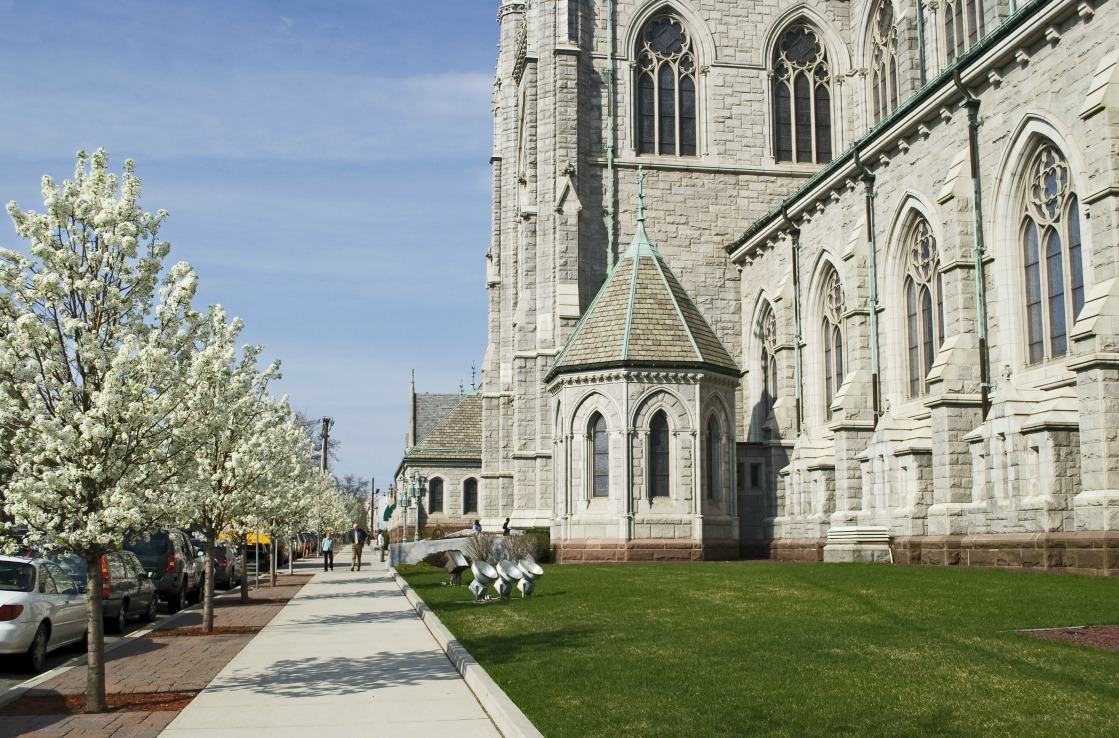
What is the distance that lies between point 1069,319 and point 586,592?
10.4m

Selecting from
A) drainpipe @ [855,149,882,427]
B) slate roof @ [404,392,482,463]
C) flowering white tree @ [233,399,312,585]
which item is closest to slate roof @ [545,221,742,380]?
drainpipe @ [855,149,882,427]

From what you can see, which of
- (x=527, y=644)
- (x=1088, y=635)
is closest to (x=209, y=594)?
(x=527, y=644)

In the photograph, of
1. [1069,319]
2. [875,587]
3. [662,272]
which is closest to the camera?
[875,587]

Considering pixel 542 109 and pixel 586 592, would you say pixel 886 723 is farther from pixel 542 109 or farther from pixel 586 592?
pixel 542 109

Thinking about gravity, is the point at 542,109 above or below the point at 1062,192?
above

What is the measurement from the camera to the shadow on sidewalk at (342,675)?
1145 cm

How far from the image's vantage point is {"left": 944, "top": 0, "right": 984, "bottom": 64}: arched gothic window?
3161cm

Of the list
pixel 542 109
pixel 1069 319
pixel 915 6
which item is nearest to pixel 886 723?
pixel 1069 319

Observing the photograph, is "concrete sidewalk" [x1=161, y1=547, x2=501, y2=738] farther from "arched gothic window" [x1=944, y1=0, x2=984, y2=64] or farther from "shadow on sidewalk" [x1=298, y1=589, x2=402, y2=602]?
"arched gothic window" [x1=944, y1=0, x2=984, y2=64]

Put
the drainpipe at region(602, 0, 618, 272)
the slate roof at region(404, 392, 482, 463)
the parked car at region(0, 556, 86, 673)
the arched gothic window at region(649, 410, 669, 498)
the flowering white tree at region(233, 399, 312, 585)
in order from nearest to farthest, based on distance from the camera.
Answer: the parked car at region(0, 556, 86, 673), the flowering white tree at region(233, 399, 312, 585), the arched gothic window at region(649, 410, 669, 498), the drainpipe at region(602, 0, 618, 272), the slate roof at region(404, 392, 482, 463)

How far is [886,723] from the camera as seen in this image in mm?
7902

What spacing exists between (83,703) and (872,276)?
23.2 meters

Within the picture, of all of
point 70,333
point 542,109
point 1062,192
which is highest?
point 542,109

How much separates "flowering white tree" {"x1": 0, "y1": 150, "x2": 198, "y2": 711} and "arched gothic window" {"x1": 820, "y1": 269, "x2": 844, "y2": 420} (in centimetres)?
2506
